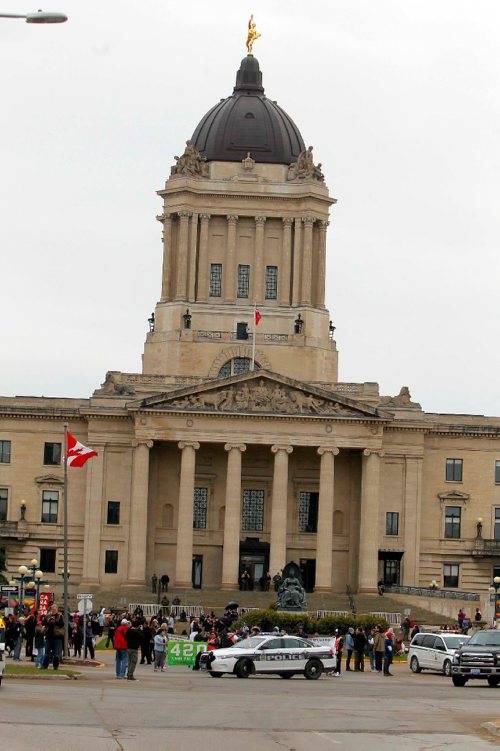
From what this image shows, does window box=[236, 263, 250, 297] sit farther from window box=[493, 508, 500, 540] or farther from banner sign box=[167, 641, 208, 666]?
banner sign box=[167, 641, 208, 666]

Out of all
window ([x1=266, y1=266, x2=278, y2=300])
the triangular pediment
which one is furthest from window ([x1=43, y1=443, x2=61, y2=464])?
window ([x1=266, y1=266, x2=278, y2=300])

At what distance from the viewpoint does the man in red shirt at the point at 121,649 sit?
5684 centimetres

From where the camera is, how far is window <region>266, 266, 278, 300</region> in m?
122

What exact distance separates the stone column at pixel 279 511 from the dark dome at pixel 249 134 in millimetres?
22534

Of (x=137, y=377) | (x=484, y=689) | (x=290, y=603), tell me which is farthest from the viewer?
(x=137, y=377)

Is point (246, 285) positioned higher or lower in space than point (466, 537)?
higher

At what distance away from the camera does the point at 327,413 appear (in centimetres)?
11094

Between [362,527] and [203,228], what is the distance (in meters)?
23.2

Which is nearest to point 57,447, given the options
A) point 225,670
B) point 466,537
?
point 466,537

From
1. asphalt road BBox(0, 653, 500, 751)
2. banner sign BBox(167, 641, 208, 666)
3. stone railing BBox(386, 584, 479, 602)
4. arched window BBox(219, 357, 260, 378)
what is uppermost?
arched window BBox(219, 357, 260, 378)

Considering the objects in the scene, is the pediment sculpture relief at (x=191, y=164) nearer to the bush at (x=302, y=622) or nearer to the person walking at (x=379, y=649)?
the bush at (x=302, y=622)

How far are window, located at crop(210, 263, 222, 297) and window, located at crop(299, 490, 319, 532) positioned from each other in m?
15.2

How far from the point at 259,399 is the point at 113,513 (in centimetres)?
1093

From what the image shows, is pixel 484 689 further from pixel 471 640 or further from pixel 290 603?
pixel 290 603
